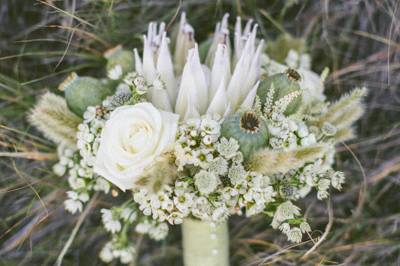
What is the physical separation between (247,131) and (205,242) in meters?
0.31

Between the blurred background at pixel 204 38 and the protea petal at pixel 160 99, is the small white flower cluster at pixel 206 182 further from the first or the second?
the blurred background at pixel 204 38

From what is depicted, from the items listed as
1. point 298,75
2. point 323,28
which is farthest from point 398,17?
point 298,75

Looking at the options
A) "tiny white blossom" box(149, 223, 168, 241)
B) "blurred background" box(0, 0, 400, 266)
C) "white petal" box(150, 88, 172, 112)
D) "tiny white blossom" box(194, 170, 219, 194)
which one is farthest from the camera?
"blurred background" box(0, 0, 400, 266)

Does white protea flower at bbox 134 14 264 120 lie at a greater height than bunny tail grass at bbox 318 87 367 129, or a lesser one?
greater

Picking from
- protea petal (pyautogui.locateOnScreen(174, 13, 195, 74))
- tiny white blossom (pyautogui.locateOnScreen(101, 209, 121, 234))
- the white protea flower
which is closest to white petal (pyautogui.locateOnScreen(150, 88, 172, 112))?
the white protea flower

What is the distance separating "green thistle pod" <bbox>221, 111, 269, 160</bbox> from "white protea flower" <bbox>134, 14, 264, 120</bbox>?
5cm

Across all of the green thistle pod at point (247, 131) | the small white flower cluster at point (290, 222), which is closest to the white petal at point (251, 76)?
the green thistle pod at point (247, 131)

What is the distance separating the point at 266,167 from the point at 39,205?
599mm

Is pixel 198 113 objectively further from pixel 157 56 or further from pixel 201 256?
pixel 201 256

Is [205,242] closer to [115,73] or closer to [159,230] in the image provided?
[159,230]

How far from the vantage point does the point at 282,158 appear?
93cm

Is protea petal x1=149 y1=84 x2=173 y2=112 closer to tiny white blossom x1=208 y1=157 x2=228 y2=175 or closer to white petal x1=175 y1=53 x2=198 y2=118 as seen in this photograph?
white petal x1=175 y1=53 x2=198 y2=118

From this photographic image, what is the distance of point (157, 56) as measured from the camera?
1057 mm

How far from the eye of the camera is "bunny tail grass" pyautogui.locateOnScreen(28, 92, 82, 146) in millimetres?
1041
